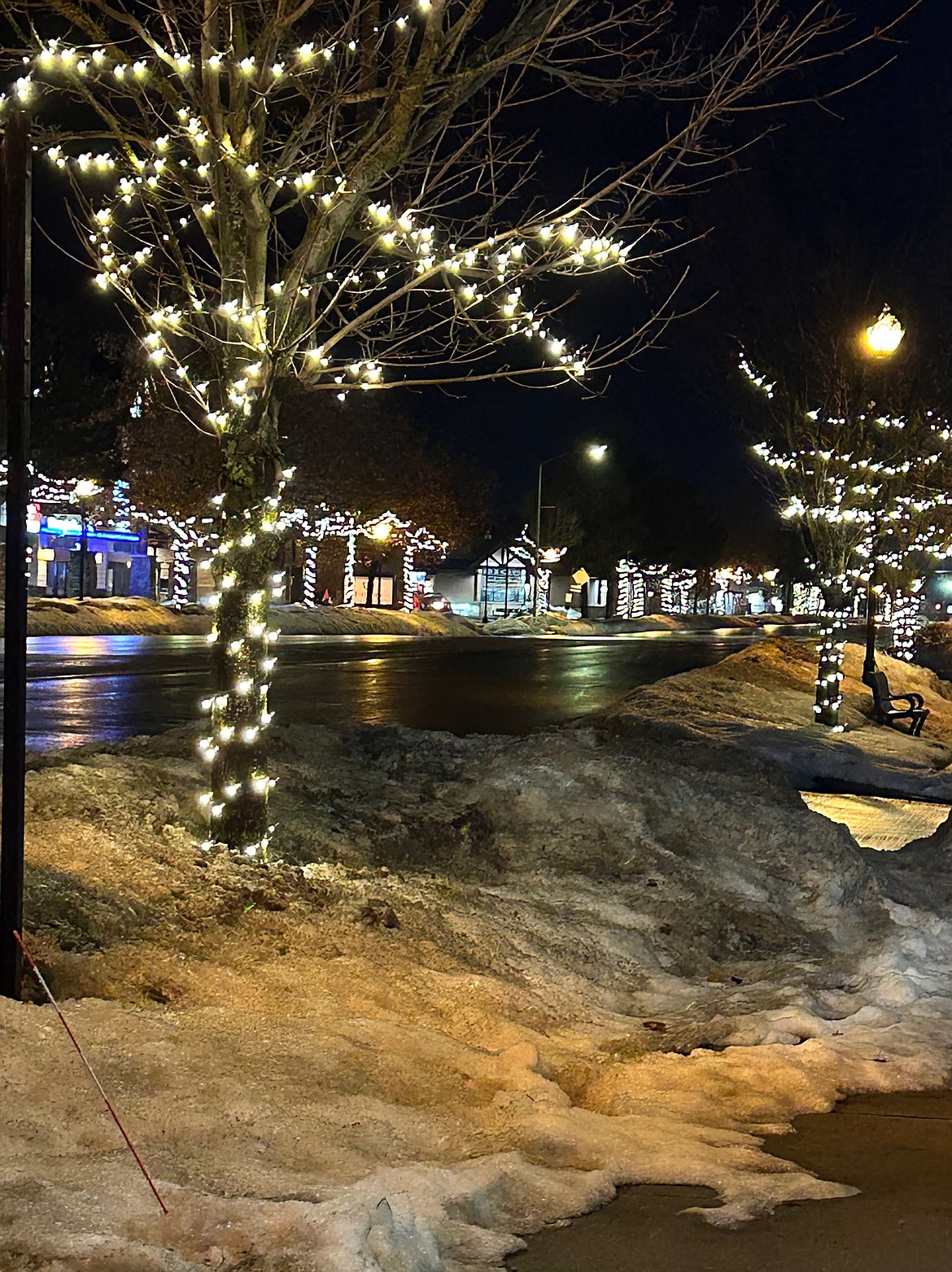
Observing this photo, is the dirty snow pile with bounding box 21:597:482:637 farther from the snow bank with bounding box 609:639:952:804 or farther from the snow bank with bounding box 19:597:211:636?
the snow bank with bounding box 609:639:952:804

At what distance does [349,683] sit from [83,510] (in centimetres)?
3080

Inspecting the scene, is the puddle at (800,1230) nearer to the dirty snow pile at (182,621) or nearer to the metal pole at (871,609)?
the metal pole at (871,609)

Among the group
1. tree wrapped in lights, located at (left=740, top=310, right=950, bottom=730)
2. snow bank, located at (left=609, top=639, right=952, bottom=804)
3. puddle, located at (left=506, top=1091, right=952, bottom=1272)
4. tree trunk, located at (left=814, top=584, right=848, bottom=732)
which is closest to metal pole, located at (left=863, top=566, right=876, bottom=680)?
snow bank, located at (left=609, top=639, right=952, bottom=804)

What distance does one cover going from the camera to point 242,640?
7273mm

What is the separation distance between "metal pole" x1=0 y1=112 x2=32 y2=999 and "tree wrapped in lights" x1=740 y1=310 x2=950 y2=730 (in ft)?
49.6

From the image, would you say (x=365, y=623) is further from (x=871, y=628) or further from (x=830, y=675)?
(x=830, y=675)

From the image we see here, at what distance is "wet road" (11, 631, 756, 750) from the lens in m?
15.7

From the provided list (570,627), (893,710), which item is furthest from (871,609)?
(570,627)

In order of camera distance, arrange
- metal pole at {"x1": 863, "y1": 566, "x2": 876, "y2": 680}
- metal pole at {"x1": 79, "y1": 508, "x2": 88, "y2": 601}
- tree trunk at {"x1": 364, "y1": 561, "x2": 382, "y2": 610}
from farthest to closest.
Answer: tree trunk at {"x1": 364, "y1": 561, "x2": 382, "y2": 610} → metal pole at {"x1": 79, "y1": 508, "x2": 88, "y2": 601} → metal pole at {"x1": 863, "y1": 566, "x2": 876, "y2": 680}

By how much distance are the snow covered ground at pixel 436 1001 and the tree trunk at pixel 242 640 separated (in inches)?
12.1

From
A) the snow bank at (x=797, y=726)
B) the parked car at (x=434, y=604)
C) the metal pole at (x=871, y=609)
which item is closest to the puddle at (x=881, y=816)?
the snow bank at (x=797, y=726)

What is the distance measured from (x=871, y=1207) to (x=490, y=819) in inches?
198

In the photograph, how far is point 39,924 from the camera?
17.6 feet

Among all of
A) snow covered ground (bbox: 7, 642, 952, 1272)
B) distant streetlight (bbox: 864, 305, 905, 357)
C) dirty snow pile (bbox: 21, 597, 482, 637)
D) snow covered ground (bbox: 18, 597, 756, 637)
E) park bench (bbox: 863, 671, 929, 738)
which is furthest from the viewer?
snow covered ground (bbox: 18, 597, 756, 637)
